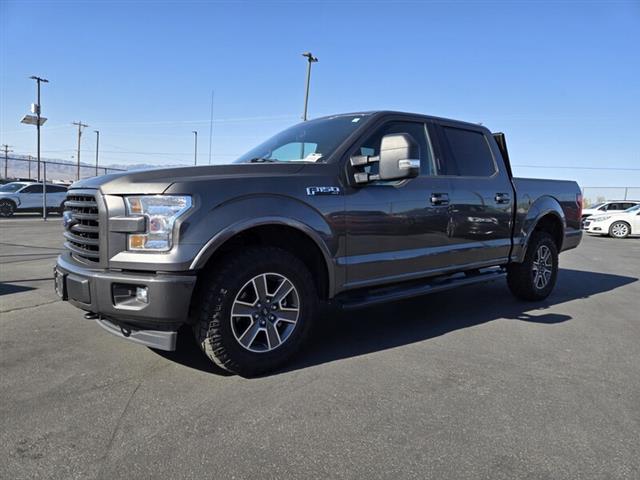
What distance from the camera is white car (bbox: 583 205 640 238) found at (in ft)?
62.7

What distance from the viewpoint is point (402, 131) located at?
436 cm

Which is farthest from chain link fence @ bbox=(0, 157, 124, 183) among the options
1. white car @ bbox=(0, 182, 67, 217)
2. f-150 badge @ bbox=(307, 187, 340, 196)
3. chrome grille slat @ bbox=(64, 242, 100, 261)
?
f-150 badge @ bbox=(307, 187, 340, 196)

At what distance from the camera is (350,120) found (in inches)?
167

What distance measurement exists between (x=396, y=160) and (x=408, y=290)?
1191 mm

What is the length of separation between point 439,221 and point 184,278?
8.00 ft

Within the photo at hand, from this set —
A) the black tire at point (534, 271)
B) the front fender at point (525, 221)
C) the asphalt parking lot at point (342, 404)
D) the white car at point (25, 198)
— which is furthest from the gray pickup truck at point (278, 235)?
the white car at point (25, 198)

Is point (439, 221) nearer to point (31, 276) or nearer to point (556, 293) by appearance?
point (556, 293)

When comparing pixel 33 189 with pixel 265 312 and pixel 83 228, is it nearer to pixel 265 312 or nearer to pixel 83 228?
pixel 83 228

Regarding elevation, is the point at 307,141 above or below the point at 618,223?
above

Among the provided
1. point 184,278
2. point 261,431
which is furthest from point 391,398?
point 184,278

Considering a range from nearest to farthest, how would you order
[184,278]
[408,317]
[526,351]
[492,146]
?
[184,278]
[526,351]
[408,317]
[492,146]

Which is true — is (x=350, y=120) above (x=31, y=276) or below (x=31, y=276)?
above

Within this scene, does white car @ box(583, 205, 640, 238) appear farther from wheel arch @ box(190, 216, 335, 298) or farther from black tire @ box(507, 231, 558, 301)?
wheel arch @ box(190, 216, 335, 298)

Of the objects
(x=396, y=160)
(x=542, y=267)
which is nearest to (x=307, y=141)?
(x=396, y=160)
